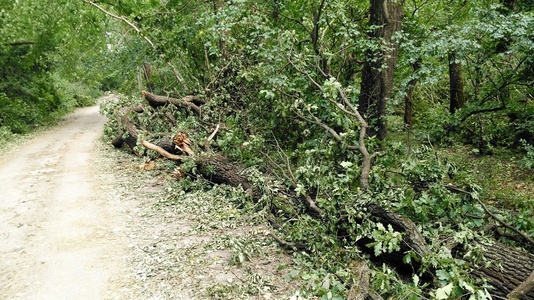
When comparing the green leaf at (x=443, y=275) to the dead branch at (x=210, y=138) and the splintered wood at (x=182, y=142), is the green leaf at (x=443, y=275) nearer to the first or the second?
the dead branch at (x=210, y=138)

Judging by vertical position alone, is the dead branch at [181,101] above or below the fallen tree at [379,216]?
above

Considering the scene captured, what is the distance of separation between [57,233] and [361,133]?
184 inches

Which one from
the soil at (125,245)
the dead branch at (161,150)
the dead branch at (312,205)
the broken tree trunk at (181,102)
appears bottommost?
the soil at (125,245)

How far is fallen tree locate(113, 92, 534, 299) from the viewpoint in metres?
3.48

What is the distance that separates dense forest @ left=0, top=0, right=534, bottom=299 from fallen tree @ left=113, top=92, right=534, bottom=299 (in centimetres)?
2

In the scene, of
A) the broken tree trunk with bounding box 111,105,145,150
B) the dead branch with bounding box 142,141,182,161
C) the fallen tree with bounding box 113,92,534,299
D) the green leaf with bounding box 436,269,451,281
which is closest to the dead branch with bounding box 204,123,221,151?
the fallen tree with bounding box 113,92,534,299

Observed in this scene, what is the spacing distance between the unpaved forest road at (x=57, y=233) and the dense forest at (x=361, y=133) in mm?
1632

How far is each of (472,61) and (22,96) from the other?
17.0 m

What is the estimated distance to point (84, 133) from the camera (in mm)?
14898

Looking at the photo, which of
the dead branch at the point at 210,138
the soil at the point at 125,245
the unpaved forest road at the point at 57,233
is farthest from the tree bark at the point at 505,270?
the dead branch at the point at 210,138

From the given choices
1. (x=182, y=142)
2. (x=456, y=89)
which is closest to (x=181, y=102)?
(x=182, y=142)

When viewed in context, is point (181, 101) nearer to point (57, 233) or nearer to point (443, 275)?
point (57, 233)

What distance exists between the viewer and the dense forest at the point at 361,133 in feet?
12.6

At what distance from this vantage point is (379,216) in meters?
4.25
